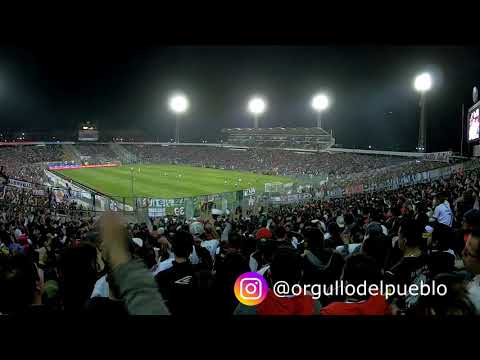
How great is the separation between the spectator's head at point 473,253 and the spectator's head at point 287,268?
96cm

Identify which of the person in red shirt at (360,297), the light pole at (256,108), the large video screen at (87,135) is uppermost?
the light pole at (256,108)

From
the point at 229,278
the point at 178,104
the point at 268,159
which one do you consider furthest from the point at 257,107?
the point at 229,278

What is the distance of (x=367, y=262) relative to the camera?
211 cm

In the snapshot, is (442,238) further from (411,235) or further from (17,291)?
(17,291)

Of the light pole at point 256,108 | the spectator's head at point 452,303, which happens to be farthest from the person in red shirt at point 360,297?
the light pole at point 256,108

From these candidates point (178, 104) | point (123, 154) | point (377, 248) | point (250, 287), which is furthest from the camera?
point (123, 154)

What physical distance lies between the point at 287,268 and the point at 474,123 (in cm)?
1834

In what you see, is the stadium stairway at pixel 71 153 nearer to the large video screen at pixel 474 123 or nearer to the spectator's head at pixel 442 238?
the large video screen at pixel 474 123

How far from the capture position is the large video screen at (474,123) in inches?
650

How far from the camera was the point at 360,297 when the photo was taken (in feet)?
6.68

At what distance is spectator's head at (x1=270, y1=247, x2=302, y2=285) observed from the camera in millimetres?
2217

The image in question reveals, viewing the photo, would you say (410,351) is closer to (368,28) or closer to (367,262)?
(367,262)

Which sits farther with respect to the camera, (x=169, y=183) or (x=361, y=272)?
(x=169, y=183)

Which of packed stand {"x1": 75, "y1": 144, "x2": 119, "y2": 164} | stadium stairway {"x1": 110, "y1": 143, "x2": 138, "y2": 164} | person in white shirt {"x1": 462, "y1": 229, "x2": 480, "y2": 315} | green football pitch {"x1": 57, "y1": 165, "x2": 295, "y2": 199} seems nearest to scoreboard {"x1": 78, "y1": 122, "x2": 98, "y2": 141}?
packed stand {"x1": 75, "y1": 144, "x2": 119, "y2": 164}
